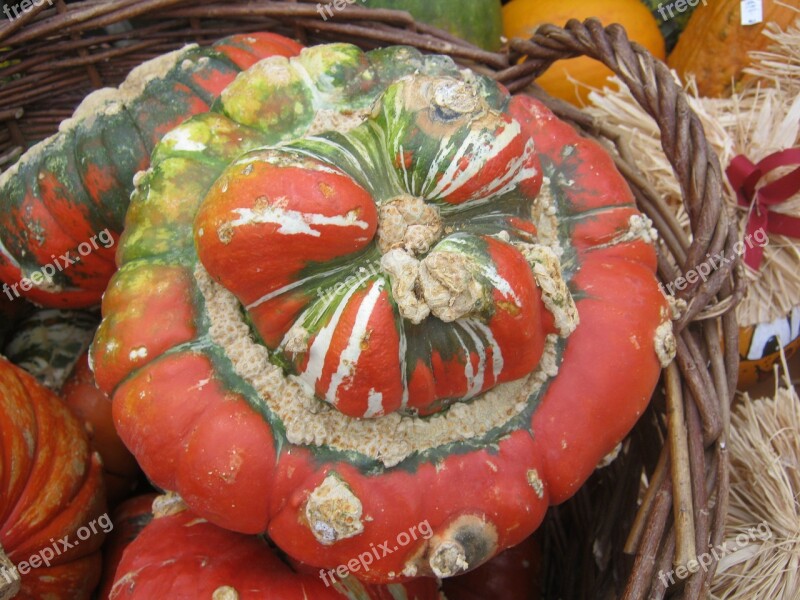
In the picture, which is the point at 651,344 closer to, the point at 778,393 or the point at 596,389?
the point at 596,389

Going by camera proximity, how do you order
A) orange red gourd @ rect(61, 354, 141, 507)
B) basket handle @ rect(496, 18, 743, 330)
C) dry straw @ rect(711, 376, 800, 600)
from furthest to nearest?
orange red gourd @ rect(61, 354, 141, 507)
dry straw @ rect(711, 376, 800, 600)
basket handle @ rect(496, 18, 743, 330)

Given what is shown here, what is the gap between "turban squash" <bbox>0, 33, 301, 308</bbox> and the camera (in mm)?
990

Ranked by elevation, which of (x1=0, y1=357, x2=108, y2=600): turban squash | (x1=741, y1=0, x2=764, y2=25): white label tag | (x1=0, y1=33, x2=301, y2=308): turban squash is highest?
(x1=0, y1=33, x2=301, y2=308): turban squash

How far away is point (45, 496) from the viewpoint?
91cm

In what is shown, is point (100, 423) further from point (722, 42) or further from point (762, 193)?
point (722, 42)

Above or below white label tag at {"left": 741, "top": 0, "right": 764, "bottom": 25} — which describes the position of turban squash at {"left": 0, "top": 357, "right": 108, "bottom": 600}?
below

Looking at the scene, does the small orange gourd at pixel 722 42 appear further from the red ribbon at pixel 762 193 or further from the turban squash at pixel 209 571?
the turban squash at pixel 209 571

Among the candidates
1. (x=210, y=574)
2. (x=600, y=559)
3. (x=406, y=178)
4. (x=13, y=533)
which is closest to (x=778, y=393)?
(x=600, y=559)

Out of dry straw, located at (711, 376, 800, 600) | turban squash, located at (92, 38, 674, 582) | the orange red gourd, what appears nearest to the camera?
turban squash, located at (92, 38, 674, 582)

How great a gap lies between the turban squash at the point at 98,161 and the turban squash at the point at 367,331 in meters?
0.16

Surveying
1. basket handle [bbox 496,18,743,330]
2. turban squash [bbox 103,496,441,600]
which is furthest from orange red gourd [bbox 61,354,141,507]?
basket handle [bbox 496,18,743,330]

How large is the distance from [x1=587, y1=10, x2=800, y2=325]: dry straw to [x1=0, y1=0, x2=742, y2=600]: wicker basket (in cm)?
34

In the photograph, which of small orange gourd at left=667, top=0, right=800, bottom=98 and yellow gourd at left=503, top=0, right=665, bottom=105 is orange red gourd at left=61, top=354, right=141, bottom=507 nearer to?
yellow gourd at left=503, top=0, right=665, bottom=105

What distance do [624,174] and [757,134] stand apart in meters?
0.54
